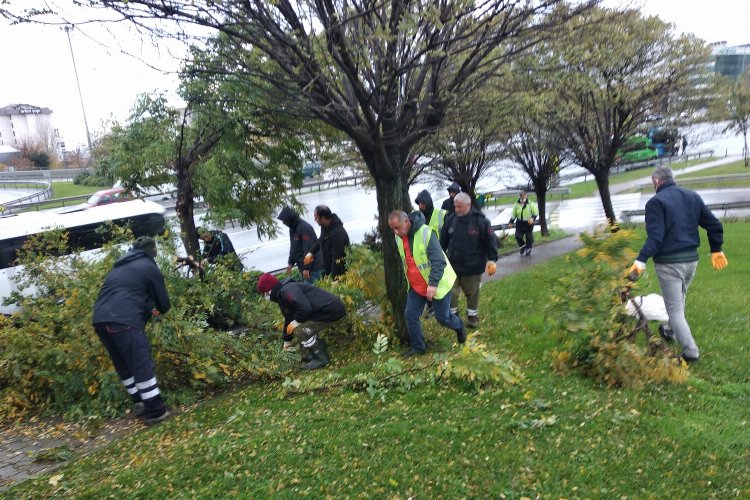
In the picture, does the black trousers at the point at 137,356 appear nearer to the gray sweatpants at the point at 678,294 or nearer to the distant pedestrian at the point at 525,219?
the gray sweatpants at the point at 678,294

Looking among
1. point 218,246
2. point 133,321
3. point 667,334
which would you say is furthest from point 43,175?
point 667,334

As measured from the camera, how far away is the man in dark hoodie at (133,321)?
4.53m

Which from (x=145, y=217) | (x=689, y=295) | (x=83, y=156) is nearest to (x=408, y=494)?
(x=689, y=295)

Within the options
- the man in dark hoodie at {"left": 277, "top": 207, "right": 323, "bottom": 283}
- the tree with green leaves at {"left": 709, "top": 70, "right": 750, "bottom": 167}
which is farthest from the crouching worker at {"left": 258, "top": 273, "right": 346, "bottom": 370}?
the tree with green leaves at {"left": 709, "top": 70, "right": 750, "bottom": 167}

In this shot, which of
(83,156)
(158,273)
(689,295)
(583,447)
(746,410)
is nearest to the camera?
(583,447)

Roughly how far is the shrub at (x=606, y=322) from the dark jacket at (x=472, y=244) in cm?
176

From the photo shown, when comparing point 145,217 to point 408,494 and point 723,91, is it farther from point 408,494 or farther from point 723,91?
point 723,91

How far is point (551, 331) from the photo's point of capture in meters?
5.60

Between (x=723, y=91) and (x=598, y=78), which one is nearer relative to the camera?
(x=598, y=78)

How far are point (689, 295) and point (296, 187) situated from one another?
776 centimetres

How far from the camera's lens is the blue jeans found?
17.0 feet

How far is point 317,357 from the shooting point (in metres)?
5.49

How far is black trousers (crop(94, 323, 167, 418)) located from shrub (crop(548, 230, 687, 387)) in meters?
3.46

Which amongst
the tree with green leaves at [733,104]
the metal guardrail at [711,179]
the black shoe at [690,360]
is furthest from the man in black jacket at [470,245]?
the metal guardrail at [711,179]
